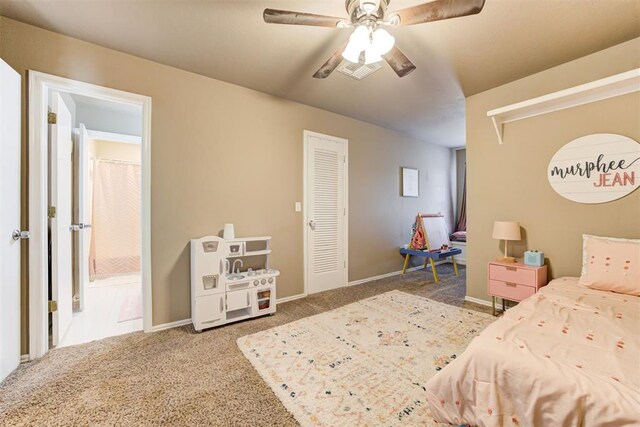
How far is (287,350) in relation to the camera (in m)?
2.05

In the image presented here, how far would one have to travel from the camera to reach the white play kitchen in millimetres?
2424

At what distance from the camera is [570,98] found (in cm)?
233

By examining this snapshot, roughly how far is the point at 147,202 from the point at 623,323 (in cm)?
332

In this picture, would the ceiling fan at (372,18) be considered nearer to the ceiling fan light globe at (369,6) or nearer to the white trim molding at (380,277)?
the ceiling fan light globe at (369,6)

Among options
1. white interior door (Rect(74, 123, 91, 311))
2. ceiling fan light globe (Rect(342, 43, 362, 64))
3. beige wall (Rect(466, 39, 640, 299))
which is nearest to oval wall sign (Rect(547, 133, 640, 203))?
beige wall (Rect(466, 39, 640, 299))

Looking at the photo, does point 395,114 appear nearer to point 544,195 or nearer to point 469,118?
point 469,118

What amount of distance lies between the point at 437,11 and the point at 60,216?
317 cm

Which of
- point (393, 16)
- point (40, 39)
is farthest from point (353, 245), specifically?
point (40, 39)

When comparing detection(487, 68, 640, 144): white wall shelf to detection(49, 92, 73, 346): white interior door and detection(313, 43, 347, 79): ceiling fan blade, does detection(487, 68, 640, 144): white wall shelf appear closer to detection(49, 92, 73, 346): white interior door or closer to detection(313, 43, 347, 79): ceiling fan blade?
detection(313, 43, 347, 79): ceiling fan blade

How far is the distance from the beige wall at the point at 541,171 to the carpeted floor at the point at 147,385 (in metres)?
2.72

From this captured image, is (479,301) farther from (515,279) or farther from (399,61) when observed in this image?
(399,61)

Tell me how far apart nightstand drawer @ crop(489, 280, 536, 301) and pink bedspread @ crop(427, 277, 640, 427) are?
1001 millimetres

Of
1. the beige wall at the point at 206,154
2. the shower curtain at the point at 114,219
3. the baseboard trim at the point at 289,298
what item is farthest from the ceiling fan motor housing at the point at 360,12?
the shower curtain at the point at 114,219

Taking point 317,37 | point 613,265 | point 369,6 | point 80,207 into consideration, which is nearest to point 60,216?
point 80,207
